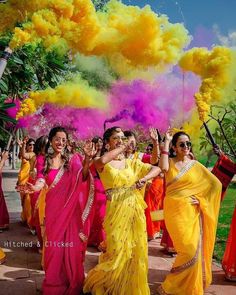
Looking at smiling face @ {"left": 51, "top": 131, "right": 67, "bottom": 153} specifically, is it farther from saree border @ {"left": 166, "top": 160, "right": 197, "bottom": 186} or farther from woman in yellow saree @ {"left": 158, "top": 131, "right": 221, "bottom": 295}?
saree border @ {"left": 166, "top": 160, "right": 197, "bottom": 186}

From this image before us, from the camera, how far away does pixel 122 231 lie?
3973mm

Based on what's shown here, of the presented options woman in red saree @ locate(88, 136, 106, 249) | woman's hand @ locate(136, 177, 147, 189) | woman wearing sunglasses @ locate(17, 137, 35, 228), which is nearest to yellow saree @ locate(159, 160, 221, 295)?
woman's hand @ locate(136, 177, 147, 189)

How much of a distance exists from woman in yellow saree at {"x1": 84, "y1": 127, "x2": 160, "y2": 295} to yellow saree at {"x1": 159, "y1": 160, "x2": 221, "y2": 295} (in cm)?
44

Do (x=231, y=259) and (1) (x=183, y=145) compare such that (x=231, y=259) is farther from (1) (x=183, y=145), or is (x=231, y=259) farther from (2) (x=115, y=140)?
(2) (x=115, y=140)

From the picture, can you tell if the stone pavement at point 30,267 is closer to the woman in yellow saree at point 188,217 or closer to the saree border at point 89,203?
the woman in yellow saree at point 188,217

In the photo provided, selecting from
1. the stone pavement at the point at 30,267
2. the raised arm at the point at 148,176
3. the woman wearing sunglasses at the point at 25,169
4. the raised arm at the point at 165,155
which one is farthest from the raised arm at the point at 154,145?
the woman wearing sunglasses at the point at 25,169

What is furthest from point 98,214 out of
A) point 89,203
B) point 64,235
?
point 64,235

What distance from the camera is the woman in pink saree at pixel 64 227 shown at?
4.08 metres

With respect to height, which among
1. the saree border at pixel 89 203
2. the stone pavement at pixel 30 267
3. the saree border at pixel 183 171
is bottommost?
the stone pavement at pixel 30 267

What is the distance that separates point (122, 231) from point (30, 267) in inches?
71.5

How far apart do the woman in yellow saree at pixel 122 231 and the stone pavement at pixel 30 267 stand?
694 millimetres

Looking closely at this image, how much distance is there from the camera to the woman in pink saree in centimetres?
408

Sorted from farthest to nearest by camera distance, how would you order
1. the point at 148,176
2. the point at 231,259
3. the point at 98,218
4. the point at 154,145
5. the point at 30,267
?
the point at 98,218 → the point at 30,267 → the point at 231,259 → the point at 154,145 → the point at 148,176

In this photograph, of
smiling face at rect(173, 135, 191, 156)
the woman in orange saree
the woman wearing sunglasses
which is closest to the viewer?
smiling face at rect(173, 135, 191, 156)
